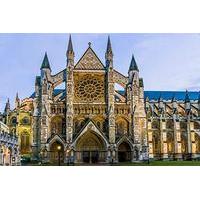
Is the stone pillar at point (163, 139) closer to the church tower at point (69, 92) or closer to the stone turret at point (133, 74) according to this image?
the stone turret at point (133, 74)

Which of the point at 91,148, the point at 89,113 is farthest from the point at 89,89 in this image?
the point at 91,148

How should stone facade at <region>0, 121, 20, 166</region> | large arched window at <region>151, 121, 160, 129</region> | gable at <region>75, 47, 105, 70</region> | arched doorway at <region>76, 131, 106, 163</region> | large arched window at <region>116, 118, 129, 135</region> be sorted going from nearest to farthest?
stone facade at <region>0, 121, 20, 166</region> → arched doorway at <region>76, 131, 106, 163</region> → large arched window at <region>116, 118, 129, 135</region> → gable at <region>75, 47, 105, 70</region> → large arched window at <region>151, 121, 160, 129</region>

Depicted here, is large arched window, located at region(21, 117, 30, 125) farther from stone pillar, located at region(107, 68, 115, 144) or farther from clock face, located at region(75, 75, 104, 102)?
stone pillar, located at region(107, 68, 115, 144)

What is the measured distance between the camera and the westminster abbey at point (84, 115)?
24.8 meters

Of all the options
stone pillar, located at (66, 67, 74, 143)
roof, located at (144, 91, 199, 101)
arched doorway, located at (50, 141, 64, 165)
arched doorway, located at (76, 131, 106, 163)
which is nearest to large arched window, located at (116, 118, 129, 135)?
arched doorway, located at (76, 131, 106, 163)

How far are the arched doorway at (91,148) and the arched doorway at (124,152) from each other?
3.50 ft

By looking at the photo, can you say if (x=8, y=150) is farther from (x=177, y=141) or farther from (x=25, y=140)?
(x=177, y=141)

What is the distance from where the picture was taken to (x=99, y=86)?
2612 cm

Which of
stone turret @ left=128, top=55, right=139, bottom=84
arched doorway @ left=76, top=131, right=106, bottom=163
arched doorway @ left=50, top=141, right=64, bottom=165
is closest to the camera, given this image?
arched doorway @ left=50, top=141, right=64, bottom=165

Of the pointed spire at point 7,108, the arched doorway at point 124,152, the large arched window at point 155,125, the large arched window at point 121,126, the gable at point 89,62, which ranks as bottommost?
the arched doorway at point 124,152

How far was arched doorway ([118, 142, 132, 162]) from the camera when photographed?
82.9 ft

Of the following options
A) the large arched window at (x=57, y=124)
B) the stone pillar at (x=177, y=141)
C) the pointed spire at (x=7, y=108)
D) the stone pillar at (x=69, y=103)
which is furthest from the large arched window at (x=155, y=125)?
the pointed spire at (x=7, y=108)

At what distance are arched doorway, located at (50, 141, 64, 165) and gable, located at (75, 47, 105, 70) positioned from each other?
5371 mm

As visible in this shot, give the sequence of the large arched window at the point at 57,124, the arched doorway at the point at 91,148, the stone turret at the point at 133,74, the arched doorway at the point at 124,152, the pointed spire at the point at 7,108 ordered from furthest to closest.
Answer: the stone turret at the point at 133,74 < the large arched window at the point at 57,124 < the arched doorway at the point at 124,152 < the arched doorway at the point at 91,148 < the pointed spire at the point at 7,108
